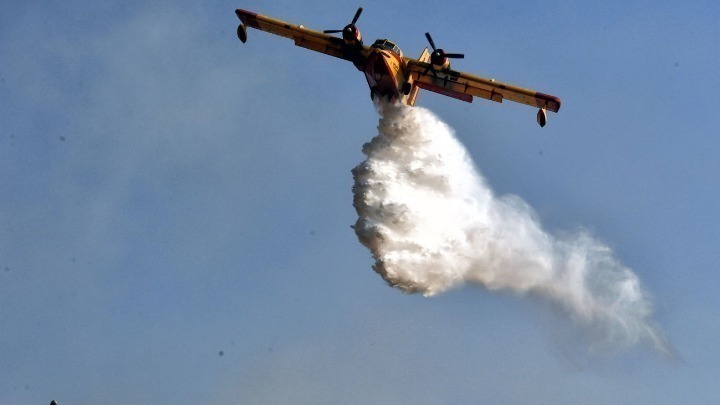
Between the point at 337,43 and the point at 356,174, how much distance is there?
231 inches

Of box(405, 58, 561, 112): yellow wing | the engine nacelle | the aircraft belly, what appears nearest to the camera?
the aircraft belly

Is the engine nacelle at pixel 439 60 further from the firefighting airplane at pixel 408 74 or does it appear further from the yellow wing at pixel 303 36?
the yellow wing at pixel 303 36

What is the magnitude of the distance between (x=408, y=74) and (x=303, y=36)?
5.41m

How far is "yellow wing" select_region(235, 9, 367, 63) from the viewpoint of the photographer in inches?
3605

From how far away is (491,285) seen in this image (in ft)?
307

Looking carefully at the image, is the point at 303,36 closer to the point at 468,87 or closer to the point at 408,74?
the point at 408,74

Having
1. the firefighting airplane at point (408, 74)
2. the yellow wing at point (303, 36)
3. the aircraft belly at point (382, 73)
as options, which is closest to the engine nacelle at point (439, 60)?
→ the firefighting airplane at point (408, 74)

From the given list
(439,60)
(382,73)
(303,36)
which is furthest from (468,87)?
(303,36)

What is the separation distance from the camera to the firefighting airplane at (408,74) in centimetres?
9012

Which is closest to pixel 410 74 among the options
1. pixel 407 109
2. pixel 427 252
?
pixel 407 109

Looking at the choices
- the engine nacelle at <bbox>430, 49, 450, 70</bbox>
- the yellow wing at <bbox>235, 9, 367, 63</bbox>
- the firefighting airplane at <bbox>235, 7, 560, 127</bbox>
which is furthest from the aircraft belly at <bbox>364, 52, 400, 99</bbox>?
the engine nacelle at <bbox>430, 49, 450, 70</bbox>

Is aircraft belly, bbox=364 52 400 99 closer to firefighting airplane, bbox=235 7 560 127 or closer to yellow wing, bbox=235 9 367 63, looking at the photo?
firefighting airplane, bbox=235 7 560 127

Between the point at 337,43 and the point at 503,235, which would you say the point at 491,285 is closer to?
the point at 503,235

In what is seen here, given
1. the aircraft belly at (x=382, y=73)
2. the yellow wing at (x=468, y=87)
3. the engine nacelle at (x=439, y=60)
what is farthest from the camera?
the yellow wing at (x=468, y=87)
